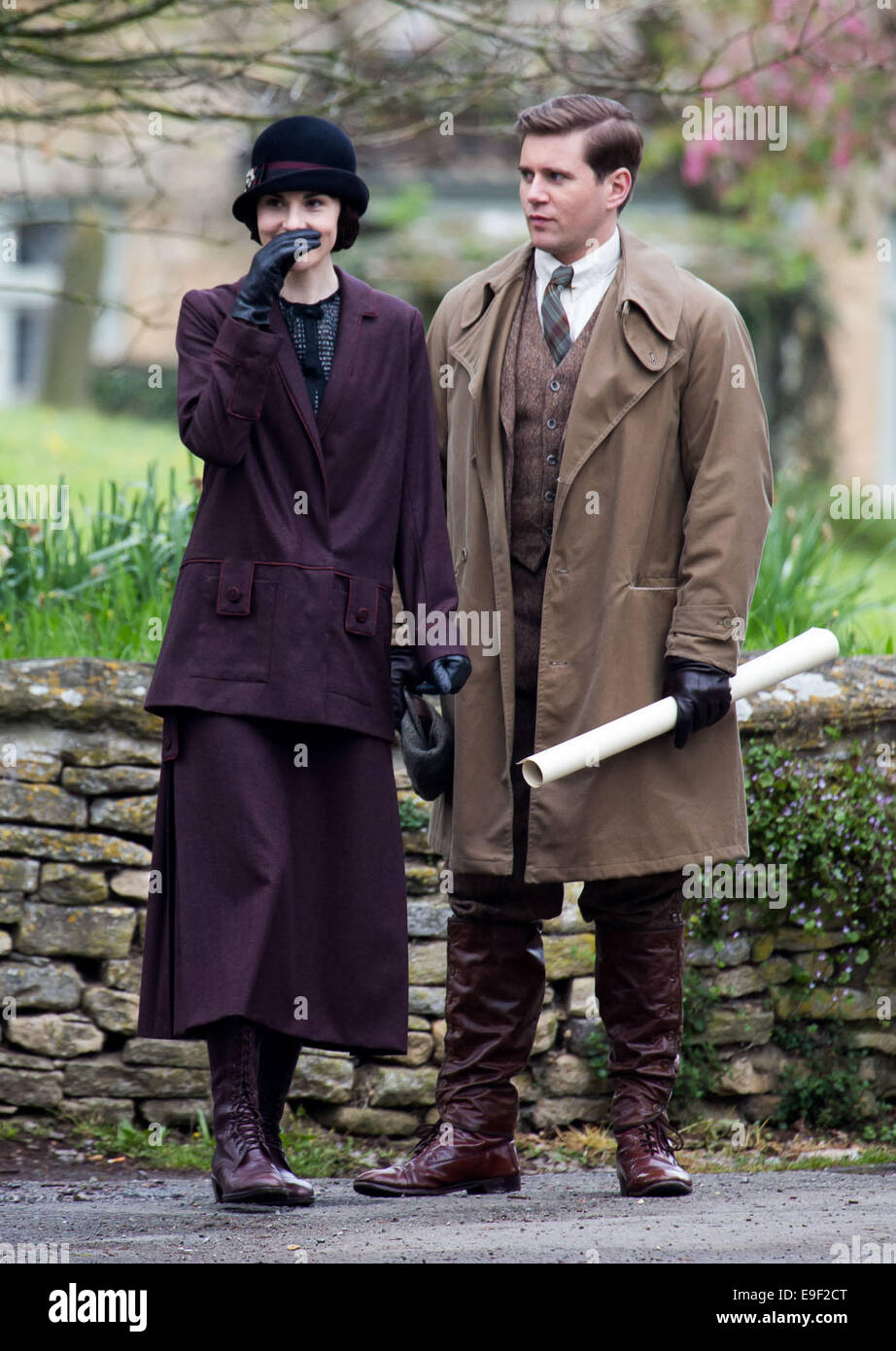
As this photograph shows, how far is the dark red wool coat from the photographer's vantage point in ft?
11.0

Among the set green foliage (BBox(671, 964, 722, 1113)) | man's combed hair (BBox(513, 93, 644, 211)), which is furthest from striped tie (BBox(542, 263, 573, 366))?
green foliage (BBox(671, 964, 722, 1113))

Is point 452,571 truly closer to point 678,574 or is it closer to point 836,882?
point 678,574

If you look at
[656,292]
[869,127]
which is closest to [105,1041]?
[656,292]

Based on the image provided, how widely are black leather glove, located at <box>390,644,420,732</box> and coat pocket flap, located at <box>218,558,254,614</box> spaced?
13.9 inches

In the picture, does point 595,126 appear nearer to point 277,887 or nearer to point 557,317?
point 557,317

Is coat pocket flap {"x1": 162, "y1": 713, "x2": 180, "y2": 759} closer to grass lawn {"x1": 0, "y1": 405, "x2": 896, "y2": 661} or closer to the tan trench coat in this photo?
the tan trench coat

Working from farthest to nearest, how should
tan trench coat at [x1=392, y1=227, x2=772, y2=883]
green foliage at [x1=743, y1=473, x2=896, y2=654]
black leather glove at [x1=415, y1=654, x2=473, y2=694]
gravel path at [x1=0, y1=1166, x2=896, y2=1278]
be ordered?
green foliage at [x1=743, y1=473, x2=896, y2=654] → tan trench coat at [x1=392, y1=227, x2=772, y2=883] → black leather glove at [x1=415, y1=654, x2=473, y2=694] → gravel path at [x1=0, y1=1166, x2=896, y2=1278]

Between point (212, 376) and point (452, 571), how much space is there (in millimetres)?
635

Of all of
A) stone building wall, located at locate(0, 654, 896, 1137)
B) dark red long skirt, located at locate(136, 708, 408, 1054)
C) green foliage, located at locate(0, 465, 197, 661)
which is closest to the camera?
dark red long skirt, located at locate(136, 708, 408, 1054)

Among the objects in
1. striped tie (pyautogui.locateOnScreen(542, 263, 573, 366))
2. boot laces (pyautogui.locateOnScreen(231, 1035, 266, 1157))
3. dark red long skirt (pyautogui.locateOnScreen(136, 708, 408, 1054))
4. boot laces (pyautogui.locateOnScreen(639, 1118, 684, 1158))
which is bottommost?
boot laces (pyautogui.locateOnScreen(639, 1118, 684, 1158))

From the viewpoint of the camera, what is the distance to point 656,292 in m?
3.68

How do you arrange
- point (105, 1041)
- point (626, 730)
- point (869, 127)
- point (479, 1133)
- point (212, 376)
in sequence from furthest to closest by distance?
1. point (869, 127)
2. point (105, 1041)
3. point (479, 1133)
4. point (626, 730)
5. point (212, 376)

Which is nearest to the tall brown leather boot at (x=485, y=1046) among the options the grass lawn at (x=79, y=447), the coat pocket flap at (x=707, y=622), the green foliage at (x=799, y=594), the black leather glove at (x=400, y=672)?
the black leather glove at (x=400, y=672)

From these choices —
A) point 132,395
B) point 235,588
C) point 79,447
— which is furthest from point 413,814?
point 132,395
